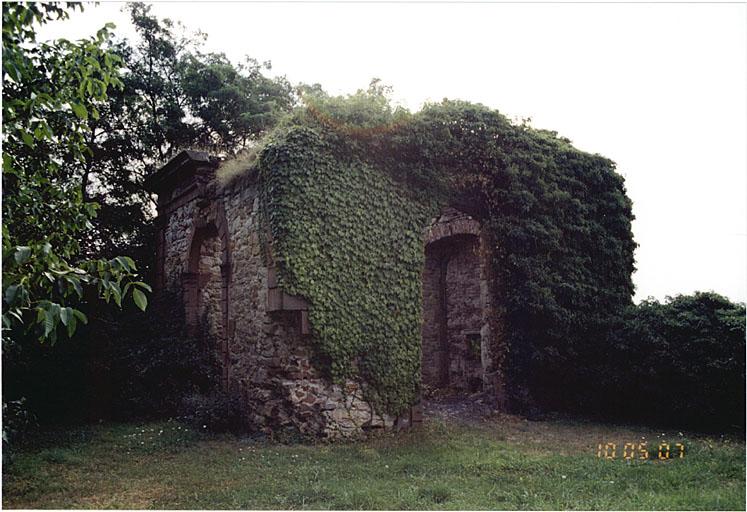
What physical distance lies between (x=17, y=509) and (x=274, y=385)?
3.36 meters

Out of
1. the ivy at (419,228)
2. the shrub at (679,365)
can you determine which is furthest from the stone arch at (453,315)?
the shrub at (679,365)

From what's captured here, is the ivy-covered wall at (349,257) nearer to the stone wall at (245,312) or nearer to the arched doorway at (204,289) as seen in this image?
the stone wall at (245,312)

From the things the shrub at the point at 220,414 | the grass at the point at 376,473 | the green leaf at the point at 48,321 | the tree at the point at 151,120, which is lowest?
the grass at the point at 376,473

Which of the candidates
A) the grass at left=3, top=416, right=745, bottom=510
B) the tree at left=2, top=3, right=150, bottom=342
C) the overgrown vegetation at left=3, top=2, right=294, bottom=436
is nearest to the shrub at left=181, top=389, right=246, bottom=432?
the grass at left=3, top=416, right=745, bottom=510

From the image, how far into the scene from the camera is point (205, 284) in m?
12.0

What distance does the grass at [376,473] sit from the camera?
5344 mm

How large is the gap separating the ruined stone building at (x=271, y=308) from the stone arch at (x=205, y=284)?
19 millimetres

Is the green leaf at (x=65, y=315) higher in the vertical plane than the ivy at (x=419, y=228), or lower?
lower

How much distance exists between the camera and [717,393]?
337 inches

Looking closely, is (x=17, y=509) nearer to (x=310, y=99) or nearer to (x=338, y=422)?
(x=338, y=422)

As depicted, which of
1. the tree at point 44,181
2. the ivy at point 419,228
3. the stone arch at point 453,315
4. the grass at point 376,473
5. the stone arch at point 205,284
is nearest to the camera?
the tree at point 44,181

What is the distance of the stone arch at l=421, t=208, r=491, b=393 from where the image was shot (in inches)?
529

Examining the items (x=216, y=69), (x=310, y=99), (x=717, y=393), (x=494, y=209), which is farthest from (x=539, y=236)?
(x=216, y=69)

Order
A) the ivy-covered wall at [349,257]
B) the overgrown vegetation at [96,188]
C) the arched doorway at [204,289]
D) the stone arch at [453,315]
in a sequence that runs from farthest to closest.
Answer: the stone arch at [453,315] < the arched doorway at [204,289] < the ivy-covered wall at [349,257] < the overgrown vegetation at [96,188]
